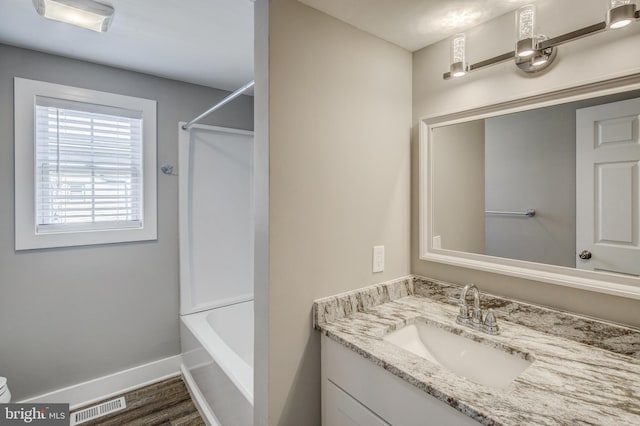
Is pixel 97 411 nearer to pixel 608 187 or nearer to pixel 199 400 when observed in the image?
pixel 199 400

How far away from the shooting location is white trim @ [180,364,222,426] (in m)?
1.99

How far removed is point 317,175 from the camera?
1372mm

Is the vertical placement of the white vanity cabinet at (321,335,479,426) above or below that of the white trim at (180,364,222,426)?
above

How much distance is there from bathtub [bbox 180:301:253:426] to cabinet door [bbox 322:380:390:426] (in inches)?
15.6

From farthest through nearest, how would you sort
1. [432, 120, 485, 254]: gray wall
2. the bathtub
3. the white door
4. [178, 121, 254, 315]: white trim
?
[178, 121, 254, 315]: white trim < the bathtub < [432, 120, 485, 254]: gray wall < the white door

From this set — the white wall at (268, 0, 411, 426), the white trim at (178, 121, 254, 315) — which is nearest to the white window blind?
the white trim at (178, 121, 254, 315)

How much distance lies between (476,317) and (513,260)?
312 millimetres

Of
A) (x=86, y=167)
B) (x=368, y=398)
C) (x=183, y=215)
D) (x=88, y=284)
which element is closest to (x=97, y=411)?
(x=88, y=284)

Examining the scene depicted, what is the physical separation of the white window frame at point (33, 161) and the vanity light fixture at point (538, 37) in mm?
2160

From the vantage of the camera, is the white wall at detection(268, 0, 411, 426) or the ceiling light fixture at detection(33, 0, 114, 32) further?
the ceiling light fixture at detection(33, 0, 114, 32)

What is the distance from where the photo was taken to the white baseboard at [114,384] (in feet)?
6.97

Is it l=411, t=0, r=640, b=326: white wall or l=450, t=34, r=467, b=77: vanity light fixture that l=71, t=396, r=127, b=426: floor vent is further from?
l=450, t=34, r=467, b=77: vanity light fixture

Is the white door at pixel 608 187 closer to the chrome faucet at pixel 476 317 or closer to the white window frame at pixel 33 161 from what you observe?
the chrome faucet at pixel 476 317

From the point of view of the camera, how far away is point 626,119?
3.59 feet
